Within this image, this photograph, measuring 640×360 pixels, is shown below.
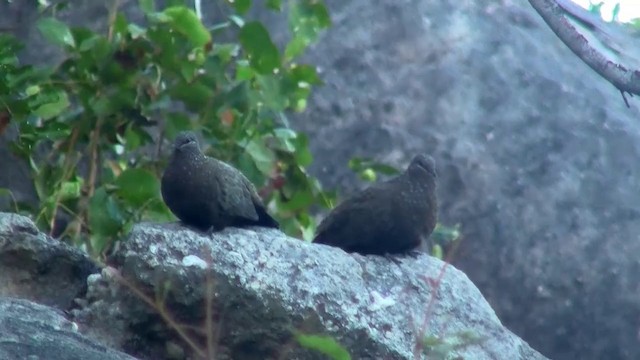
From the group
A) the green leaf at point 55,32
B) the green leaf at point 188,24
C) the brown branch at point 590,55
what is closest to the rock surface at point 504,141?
the green leaf at point 55,32

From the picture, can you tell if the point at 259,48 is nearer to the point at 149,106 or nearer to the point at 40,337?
the point at 149,106

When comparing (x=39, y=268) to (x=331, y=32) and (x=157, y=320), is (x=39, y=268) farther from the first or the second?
(x=331, y=32)

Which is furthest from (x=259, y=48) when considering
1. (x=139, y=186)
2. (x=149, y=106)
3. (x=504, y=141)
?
(x=504, y=141)

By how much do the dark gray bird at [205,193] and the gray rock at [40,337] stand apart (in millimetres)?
698

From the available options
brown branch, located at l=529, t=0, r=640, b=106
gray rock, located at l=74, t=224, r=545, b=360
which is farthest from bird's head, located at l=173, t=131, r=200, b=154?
brown branch, located at l=529, t=0, r=640, b=106

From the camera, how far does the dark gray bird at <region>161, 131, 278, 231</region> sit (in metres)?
4.45

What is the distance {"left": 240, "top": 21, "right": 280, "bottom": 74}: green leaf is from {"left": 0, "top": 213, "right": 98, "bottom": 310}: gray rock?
136 cm

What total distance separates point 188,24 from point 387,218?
1.24 meters

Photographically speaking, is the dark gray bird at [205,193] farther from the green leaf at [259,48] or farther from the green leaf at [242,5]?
the green leaf at [242,5]

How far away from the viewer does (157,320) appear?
4.05 m

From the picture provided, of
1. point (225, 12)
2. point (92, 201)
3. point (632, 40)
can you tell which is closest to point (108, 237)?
point (92, 201)

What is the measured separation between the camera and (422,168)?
5.07 metres

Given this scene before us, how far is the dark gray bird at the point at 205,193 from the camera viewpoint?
175 inches

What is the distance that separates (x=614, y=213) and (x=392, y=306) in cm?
313
